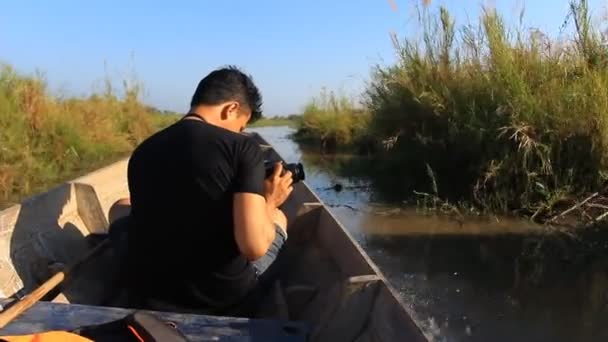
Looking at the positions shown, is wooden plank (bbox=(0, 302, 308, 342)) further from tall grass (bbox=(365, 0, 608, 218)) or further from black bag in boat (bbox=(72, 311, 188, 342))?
tall grass (bbox=(365, 0, 608, 218))

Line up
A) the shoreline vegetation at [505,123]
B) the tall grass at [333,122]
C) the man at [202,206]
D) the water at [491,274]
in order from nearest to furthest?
the man at [202,206] < the water at [491,274] < the shoreline vegetation at [505,123] < the tall grass at [333,122]

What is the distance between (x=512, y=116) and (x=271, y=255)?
451 centimetres

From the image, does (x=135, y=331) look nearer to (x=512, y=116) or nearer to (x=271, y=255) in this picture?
(x=271, y=255)

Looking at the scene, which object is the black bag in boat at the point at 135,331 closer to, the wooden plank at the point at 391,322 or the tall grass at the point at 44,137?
the wooden plank at the point at 391,322

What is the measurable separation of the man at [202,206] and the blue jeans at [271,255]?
1.08 feet

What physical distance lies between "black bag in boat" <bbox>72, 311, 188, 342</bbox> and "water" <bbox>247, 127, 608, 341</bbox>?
7.75 ft

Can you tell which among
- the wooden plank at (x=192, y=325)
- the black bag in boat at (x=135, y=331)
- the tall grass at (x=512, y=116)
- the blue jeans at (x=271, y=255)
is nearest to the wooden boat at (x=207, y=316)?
the wooden plank at (x=192, y=325)

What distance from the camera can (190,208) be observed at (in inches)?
102

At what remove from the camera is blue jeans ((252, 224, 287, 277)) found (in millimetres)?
3223

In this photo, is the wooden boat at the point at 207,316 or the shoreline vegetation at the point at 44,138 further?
the shoreline vegetation at the point at 44,138

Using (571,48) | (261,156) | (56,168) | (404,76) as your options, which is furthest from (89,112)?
(261,156)

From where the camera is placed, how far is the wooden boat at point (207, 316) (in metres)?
2.41

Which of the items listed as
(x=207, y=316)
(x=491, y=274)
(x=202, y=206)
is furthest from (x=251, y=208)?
(x=491, y=274)

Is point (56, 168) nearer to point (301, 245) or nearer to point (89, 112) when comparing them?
point (89, 112)
